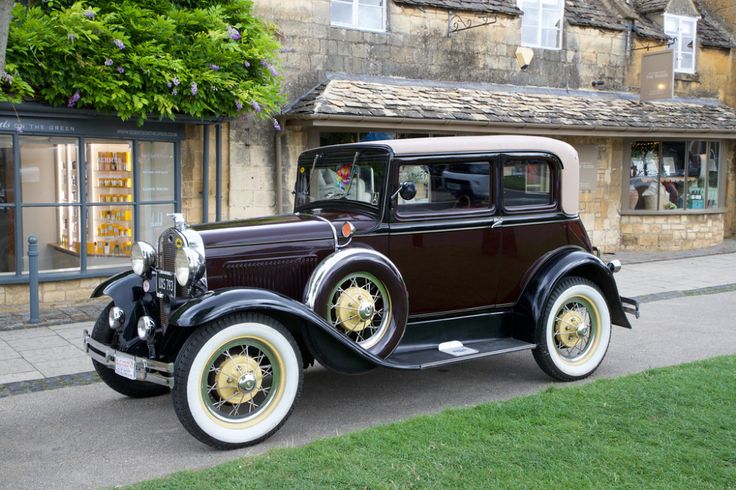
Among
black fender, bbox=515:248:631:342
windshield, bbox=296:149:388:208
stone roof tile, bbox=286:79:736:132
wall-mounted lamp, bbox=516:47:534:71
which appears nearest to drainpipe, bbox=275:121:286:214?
stone roof tile, bbox=286:79:736:132

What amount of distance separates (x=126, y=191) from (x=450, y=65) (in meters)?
6.07

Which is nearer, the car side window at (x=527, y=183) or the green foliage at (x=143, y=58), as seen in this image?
the car side window at (x=527, y=183)

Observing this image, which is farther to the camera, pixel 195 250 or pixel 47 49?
pixel 47 49

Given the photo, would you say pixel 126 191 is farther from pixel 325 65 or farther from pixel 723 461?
pixel 723 461

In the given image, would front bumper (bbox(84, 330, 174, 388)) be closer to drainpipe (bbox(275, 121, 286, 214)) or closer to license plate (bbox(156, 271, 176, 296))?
license plate (bbox(156, 271, 176, 296))

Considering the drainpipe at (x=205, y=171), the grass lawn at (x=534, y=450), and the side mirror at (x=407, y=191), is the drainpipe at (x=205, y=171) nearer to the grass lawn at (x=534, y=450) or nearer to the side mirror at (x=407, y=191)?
the side mirror at (x=407, y=191)

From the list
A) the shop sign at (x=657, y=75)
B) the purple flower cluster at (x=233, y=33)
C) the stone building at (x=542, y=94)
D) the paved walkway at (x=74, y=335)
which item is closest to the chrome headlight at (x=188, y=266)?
the paved walkway at (x=74, y=335)

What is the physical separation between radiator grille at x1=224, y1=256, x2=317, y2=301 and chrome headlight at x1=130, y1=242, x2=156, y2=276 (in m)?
0.61

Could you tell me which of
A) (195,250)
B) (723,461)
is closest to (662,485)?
(723,461)

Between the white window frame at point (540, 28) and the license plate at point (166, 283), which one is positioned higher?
the white window frame at point (540, 28)

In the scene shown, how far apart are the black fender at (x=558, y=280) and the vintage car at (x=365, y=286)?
13mm

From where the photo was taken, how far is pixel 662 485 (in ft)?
12.3

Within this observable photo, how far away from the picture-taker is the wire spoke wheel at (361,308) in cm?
504

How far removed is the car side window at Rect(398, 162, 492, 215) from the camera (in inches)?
217
